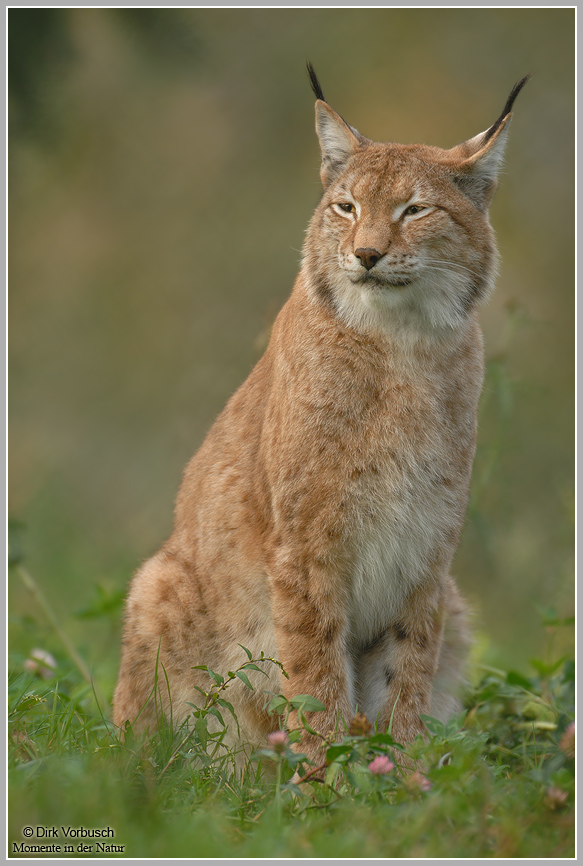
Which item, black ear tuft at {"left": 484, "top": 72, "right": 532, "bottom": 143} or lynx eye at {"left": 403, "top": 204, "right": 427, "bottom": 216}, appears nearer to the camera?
black ear tuft at {"left": 484, "top": 72, "right": 532, "bottom": 143}

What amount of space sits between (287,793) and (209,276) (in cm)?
744

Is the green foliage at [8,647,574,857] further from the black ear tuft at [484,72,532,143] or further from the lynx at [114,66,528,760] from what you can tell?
the black ear tuft at [484,72,532,143]

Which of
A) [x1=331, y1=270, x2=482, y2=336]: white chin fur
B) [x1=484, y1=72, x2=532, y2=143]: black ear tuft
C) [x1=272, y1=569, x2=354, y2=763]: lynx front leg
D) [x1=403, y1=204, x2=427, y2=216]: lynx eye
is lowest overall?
[x1=272, y1=569, x2=354, y2=763]: lynx front leg

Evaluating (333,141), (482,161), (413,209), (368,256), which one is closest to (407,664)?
(368,256)

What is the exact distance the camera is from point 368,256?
3.78 metres

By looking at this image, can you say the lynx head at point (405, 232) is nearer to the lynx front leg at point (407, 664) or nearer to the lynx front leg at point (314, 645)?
the lynx front leg at point (314, 645)

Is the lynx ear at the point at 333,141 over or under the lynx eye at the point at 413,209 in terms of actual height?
over

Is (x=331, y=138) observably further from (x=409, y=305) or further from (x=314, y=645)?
(x=314, y=645)

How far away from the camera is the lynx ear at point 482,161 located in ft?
13.3

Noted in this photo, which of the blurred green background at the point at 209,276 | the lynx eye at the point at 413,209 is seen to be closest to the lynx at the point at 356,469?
the lynx eye at the point at 413,209

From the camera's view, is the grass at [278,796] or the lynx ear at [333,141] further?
the lynx ear at [333,141]

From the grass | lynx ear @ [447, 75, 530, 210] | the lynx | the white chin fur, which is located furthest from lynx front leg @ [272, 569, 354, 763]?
lynx ear @ [447, 75, 530, 210]

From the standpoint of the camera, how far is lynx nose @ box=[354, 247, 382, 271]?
12.4 ft

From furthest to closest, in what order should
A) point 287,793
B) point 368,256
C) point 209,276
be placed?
1. point 209,276
2. point 368,256
3. point 287,793
